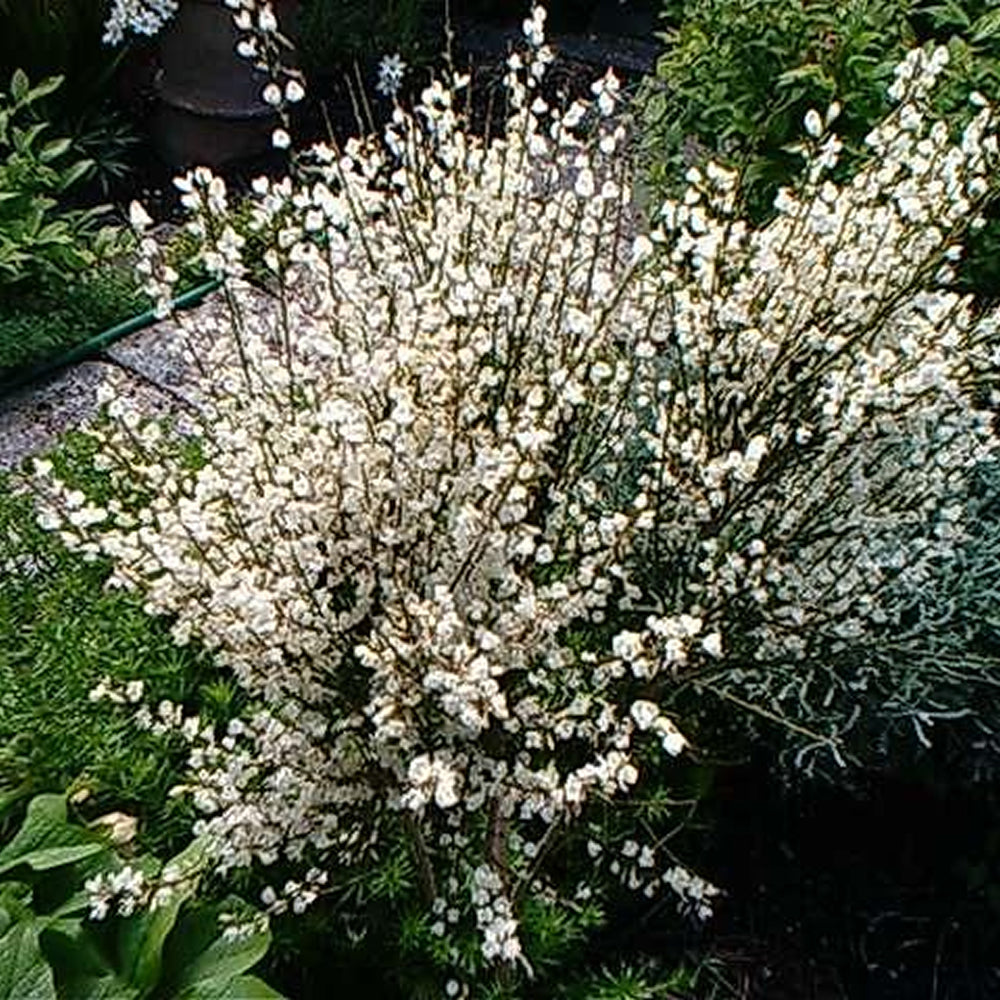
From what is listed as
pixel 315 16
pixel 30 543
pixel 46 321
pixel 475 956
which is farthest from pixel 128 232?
pixel 475 956

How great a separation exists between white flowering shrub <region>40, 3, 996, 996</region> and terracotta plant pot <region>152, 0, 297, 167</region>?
7.38 ft

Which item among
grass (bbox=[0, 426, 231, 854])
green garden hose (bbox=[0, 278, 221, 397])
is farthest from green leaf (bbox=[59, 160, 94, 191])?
grass (bbox=[0, 426, 231, 854])

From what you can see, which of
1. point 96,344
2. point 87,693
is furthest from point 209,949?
point 96,344

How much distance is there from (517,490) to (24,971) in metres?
0.90

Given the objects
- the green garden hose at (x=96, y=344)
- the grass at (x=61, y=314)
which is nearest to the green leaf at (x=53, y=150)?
the grass at (x=61, y=314)

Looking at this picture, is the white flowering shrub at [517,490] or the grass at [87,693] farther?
the grass at [87,693]

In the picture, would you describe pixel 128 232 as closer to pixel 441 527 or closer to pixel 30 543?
pixel 30 543

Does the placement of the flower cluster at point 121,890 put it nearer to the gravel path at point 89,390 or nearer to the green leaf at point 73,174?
the gravel path at point 89,390

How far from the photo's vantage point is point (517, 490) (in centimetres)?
202

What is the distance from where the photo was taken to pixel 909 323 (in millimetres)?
2418

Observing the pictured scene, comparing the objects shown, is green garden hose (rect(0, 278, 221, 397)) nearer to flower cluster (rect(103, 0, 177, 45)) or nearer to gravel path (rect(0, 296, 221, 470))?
gravel path (rect(0, 296, 221, 470))

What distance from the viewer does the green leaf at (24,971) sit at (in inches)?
86.7

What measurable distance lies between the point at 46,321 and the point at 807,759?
2.14 meters

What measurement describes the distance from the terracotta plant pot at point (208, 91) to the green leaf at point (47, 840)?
280cm
